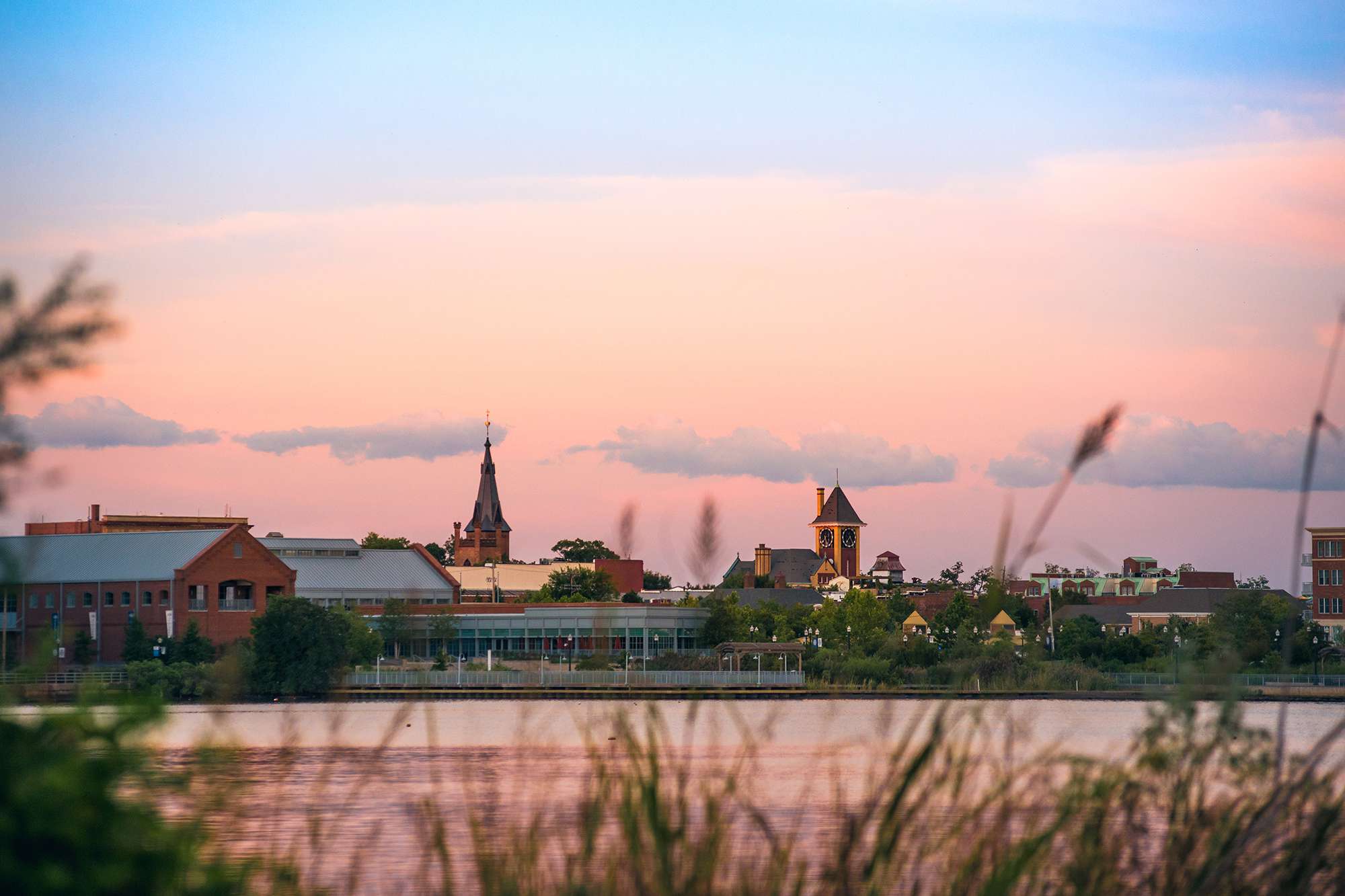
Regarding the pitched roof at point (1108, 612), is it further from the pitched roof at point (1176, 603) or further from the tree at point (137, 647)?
the tree at point (137, 647)

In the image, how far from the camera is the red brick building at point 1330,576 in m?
94.0

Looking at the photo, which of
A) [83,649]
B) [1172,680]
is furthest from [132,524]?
[1172,680]

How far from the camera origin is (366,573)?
9688 centimetres

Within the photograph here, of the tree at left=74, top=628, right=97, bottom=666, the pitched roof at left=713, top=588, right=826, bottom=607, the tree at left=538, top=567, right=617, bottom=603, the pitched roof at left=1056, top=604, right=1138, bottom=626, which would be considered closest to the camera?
the tree at left=74, top=628, right=97, bottom=666

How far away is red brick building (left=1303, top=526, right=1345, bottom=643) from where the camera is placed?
94.0 meters

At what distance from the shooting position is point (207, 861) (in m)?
4.67

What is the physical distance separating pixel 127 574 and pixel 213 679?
77.2 meters

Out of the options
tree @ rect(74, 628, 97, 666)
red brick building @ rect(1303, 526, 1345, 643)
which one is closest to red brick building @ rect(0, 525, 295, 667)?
tree @ rect(74, 628, 97, 666)

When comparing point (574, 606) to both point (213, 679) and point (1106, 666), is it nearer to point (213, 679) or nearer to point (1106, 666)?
point (1106, 666)

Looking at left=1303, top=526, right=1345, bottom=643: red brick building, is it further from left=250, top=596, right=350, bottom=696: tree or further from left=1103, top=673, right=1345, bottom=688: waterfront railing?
left=250, top=596, right=350, bottom=696: tree

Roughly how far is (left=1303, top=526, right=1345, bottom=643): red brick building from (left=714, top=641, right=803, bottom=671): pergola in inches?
1336

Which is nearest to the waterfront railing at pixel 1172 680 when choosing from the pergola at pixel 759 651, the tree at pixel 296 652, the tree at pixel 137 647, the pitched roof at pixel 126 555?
the pergola at pixel 759 651

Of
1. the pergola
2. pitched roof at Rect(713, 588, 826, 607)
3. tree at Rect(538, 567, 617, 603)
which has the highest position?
tree at Rect(538, 567, 617, 603)

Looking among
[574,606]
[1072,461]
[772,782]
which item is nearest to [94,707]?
[1072,461]
